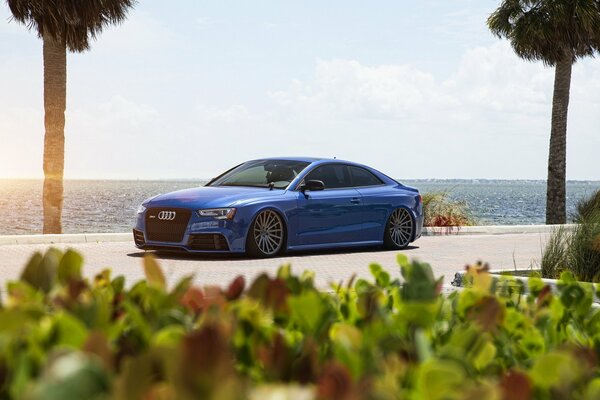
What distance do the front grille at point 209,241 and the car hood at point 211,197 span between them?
1.35 feet

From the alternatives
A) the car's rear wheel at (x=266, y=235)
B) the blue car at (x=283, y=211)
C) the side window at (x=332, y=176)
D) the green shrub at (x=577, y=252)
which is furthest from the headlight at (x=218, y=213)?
the green shrub at (x=577, y=252)

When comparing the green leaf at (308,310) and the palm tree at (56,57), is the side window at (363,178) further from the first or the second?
the green leaf at (308,310)

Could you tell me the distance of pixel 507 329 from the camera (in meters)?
2.68

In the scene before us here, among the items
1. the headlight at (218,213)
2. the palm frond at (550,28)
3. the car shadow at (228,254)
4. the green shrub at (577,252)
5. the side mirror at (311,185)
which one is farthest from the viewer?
the palm frond at (550,28)

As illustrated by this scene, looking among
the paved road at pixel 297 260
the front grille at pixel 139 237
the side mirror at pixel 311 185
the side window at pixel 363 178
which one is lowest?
the paved road at pixel 297 260

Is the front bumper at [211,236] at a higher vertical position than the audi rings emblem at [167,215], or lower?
lower

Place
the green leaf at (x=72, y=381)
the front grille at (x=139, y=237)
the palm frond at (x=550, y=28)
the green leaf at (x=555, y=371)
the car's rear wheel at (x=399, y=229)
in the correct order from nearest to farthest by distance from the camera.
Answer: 1. the green leaf at (x=72, y=381)
2. the green leaf at (x=555, y=371)
3. the front grille at (x=139, y=237)
4. the car's rear wheel at (x=399, y=229)
5. the palm frond at (x=550, y=28)

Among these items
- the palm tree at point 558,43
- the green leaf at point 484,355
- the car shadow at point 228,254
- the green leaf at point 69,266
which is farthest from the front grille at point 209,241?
the palm tree at point 558,43

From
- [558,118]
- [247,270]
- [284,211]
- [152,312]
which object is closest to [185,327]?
[152,312]

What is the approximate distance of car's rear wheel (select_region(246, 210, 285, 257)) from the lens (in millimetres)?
13875

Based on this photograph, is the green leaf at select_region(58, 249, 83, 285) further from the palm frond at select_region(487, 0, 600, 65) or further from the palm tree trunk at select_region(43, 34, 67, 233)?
the palm frond at select_region(487, 0, 600, 65)

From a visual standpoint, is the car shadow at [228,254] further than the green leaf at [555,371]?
Yes

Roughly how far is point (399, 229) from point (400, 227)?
0.12ft

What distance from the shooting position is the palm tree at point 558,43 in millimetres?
30547
